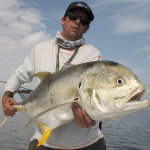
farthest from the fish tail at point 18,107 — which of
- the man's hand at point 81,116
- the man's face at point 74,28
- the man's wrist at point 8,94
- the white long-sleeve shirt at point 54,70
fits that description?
the man's face at point 74,28

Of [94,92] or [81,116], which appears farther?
[81,116]

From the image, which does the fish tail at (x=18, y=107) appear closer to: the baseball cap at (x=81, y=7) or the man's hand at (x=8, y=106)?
the man's hand at (x=8, y=106)

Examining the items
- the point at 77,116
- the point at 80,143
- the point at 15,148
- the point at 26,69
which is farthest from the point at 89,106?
the point at 15,148

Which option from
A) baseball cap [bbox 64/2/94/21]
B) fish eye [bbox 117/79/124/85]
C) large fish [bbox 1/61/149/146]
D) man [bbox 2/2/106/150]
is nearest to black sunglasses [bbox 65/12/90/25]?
man [bbox 2/2/106/150]

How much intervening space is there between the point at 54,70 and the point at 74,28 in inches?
38.0

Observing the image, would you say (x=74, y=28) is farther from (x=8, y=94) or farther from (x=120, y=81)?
(x=120, y=81)

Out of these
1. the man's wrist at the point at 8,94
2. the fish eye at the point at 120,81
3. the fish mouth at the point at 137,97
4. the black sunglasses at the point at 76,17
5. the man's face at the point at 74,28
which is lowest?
the man's wrist at the point at 8,94

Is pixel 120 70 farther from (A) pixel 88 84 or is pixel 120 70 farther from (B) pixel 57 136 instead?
(B) pixel 57 136

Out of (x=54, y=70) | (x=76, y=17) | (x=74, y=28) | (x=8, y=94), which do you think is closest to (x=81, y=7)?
(x=76, y=17)

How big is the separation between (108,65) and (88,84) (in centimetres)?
39

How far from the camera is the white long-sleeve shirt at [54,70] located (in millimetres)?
3975

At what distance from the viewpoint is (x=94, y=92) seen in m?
2.96

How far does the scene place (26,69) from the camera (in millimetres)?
4617

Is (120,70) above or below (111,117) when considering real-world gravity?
above
